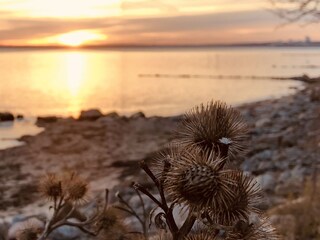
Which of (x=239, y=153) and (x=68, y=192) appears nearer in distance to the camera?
(x=239, y=153)

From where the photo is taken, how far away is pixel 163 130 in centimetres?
Answer: 3306

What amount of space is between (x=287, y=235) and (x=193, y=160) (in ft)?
20.3

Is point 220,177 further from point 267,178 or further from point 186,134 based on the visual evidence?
point 267,178

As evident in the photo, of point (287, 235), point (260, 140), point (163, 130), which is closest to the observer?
point (287, 235)

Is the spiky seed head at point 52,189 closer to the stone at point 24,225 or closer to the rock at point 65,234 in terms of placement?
the stone at point 24,225

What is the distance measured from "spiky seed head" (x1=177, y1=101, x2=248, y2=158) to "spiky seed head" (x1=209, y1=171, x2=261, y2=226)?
0.10m

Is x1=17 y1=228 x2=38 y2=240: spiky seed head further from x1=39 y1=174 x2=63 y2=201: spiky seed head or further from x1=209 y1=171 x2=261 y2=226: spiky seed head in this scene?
x1=209 y1=171 x2=261 y2=226: spiky seed head

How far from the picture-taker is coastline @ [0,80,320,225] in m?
16.2

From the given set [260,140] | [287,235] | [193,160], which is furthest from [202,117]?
[260,140]

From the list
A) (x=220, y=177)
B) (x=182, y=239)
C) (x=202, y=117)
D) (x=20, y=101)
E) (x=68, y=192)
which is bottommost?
(x=20, y=101)

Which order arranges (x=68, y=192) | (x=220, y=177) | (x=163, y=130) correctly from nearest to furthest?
(x=220, y=177), (x=68, y=192), (x=163, y=130)

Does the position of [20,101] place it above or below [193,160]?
below

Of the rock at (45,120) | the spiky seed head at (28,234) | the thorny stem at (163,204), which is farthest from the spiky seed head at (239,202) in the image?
the rock at (45,120)

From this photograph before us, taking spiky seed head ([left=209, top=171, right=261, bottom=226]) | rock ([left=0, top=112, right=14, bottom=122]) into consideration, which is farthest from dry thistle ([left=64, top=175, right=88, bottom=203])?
rock ([left=0, top=112, right=14, bottom=122])
